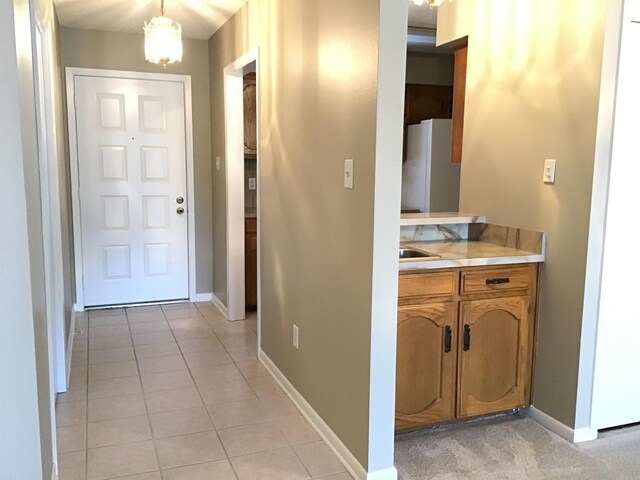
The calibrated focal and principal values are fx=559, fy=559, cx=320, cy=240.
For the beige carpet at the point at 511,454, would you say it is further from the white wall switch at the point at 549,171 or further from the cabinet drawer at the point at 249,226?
the cabinet drawer at the point at 249,226

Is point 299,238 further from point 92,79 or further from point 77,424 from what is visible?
point 92,79

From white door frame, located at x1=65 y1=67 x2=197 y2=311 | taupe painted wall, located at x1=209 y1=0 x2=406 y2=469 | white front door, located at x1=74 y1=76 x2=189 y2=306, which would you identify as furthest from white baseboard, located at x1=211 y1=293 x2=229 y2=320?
taupe painted wall, located at x1=209 y1=0 x2=406 y2=469

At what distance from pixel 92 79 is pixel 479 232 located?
11.1ft

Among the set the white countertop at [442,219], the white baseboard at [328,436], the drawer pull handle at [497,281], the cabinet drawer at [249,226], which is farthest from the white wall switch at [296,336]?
the cabinet drawer at [249,226]

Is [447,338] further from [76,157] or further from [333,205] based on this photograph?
[76,157]

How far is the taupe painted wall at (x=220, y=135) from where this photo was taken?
4215 millimetres

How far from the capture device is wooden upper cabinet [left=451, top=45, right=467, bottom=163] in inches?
136

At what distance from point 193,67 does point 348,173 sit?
10.2 feet

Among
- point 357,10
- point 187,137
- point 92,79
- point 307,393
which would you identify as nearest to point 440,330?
point 307,393

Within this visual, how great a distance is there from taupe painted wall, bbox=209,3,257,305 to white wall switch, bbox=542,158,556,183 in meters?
2.32

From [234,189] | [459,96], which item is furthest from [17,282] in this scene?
[234,189]

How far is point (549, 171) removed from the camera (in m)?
2.68

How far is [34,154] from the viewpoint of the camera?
183 cm

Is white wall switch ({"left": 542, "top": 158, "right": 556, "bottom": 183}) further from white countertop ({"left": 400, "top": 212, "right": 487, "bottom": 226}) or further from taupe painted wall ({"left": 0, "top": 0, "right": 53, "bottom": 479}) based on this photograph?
taupe painted wall ({"left": 0, "top": 0, "right": 53, "bottom": 479})
